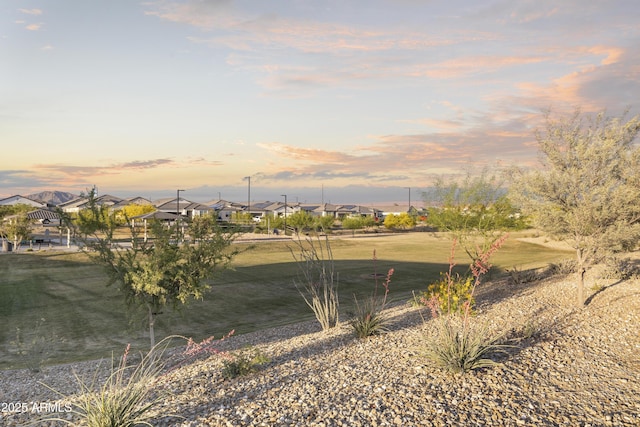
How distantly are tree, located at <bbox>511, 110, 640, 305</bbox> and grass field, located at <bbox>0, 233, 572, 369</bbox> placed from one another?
A: 8471 millimetres

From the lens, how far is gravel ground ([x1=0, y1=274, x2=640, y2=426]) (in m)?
7.07

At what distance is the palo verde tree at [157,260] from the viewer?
12195mm

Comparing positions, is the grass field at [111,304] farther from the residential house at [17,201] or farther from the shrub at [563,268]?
the residential house at [17,201]

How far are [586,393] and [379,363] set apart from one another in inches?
147

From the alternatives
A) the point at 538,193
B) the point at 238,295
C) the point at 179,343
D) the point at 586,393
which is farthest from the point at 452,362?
the point at 238,295

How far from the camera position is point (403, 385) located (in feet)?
26.6

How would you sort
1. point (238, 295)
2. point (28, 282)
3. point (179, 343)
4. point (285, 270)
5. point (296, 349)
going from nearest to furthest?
point (296, 349), point (179, 343), point (238, 295), point (28, 282), point (285, 270)

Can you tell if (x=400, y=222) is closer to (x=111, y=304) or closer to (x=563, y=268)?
(x=563, y=268)

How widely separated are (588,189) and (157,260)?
1401 cm

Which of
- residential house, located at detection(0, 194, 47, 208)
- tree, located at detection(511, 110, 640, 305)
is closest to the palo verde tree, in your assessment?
tree, located at detection(511, 110, 640, 305)

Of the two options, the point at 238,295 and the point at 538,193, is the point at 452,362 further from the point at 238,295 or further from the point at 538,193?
the point at 238,295

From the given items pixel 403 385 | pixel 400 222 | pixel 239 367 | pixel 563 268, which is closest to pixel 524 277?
pixel 563 268

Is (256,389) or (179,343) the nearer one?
(256,389)

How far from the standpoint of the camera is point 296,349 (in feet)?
36.6
